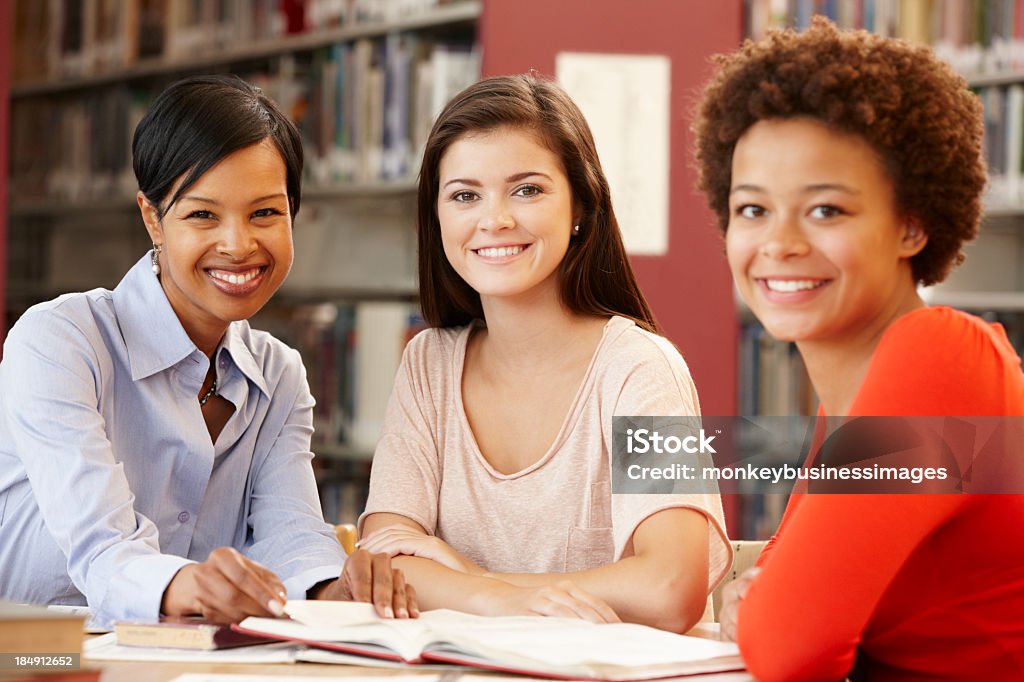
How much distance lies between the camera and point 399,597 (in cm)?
118

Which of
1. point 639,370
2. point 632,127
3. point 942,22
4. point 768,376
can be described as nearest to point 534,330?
point 639,370

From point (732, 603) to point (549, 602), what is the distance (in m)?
0.20

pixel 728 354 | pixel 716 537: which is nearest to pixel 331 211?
pixel 728 354

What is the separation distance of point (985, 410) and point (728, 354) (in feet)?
6.54

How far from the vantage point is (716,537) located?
4.55 feet

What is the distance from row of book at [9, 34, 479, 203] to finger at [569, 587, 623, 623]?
199 cm

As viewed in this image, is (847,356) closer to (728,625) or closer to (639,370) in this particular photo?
(728,625)

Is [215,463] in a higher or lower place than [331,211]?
lower

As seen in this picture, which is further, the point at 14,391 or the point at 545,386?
the point at 545,386

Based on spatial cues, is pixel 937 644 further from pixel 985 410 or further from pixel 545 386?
pixel 545 386

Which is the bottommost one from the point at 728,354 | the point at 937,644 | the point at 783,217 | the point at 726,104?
the point at 937,644

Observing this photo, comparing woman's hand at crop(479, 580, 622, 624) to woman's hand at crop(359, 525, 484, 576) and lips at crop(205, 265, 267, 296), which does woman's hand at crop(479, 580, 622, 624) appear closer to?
woman's hand at crop(359, 525, 484, 576)

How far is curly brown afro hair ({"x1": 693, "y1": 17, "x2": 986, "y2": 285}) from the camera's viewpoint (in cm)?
98

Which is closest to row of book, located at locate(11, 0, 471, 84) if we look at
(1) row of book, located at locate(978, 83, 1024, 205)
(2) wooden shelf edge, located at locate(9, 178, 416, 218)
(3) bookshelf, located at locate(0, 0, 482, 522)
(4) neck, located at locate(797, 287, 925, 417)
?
(3) bookshelf, located at locate(0, 0, 482, 522)
